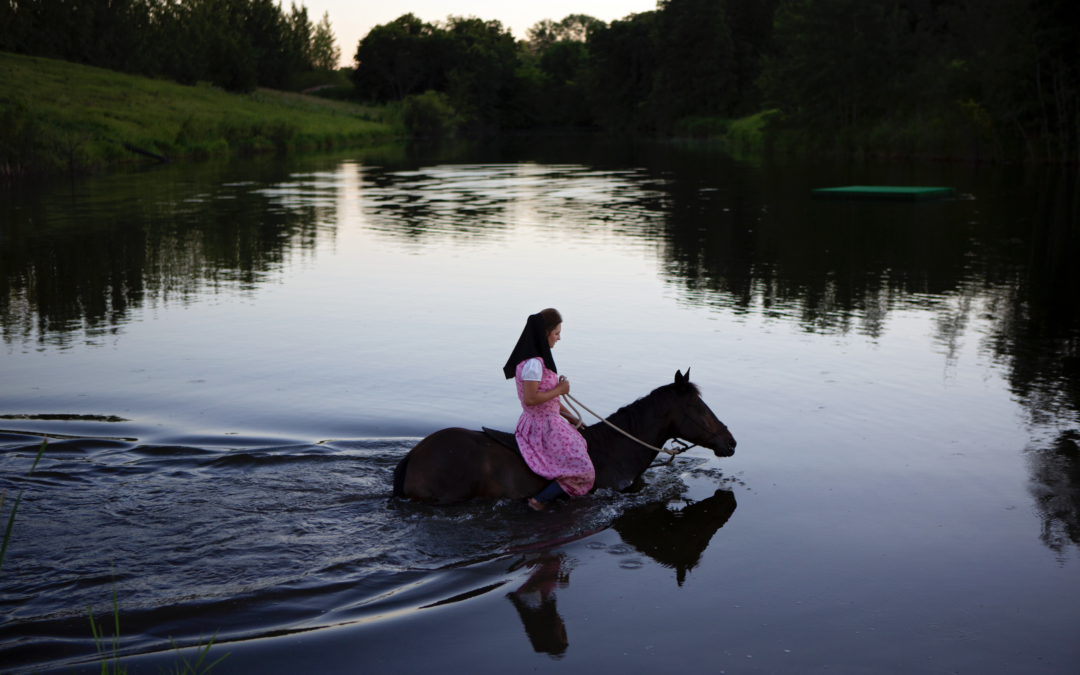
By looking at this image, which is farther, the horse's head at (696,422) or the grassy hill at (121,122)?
the grassy hill at (121,122)

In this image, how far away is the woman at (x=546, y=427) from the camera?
6.87 metres

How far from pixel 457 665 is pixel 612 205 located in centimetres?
2740

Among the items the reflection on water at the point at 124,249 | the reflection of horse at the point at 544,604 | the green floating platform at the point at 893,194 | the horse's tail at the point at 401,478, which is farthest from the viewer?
the green floating platform at the point at 893,194

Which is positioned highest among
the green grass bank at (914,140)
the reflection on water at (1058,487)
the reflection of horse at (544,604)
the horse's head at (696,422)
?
the green grass bank at (914,140)

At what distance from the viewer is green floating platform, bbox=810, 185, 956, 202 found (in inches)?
1186

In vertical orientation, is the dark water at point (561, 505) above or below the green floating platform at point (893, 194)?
below

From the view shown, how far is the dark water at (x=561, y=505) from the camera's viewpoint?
214 inches

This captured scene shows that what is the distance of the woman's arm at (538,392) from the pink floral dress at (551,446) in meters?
0.13

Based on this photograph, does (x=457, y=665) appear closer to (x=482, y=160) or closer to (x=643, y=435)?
(x=643, y=435)

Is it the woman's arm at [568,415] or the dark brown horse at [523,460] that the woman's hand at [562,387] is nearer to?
the woman's arm at [568,415]

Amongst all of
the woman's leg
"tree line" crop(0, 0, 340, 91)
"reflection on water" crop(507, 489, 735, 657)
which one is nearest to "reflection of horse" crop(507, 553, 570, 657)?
"reflection on water" crop(507, 489, 735, 657)

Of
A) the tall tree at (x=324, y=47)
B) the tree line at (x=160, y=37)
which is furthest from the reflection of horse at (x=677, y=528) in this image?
the tall tree at (x=324, y=47)

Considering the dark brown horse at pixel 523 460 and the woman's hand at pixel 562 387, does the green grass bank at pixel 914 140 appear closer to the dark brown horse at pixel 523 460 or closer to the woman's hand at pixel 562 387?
the dark brown horse at pixel 523 460

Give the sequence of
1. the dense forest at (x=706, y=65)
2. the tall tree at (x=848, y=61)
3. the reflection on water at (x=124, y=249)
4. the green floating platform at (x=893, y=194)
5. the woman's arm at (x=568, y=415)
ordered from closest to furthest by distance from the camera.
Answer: the woman's arm at (x=568, y=415) → the reflection on water at (x=124, y=249) → the green floating platform at (x=893, y=194) → the dense forest at (x=706, y=65) → the tall tree at (x=848, y=61)
